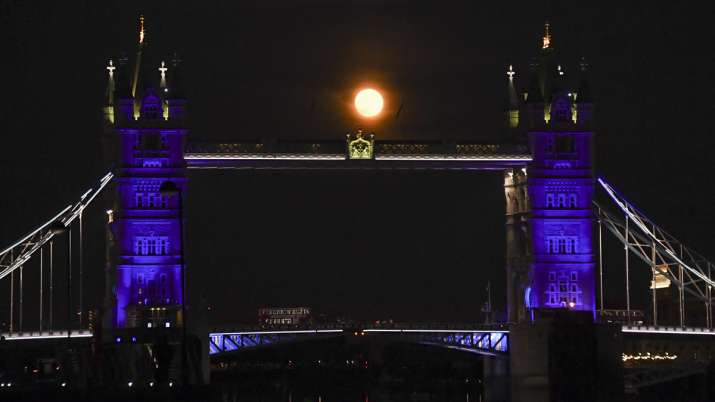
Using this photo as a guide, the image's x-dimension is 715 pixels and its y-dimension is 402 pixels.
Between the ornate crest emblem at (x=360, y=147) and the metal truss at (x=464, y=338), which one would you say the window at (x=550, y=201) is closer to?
the metal truss at (x=464, y=338)

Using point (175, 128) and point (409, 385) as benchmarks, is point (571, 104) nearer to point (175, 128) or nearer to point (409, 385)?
point (175, 128)

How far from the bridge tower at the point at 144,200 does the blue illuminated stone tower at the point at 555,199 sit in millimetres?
22499

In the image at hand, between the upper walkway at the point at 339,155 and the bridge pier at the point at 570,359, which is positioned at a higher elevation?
the upper walkway at the point at 339,155

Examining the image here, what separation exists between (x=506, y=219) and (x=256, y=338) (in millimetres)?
18710

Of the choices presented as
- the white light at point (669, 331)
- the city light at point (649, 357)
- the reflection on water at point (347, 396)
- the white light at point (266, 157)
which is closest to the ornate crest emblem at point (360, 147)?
the white light at point (266, 157)

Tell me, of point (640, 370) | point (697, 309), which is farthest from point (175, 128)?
point (697, 309)

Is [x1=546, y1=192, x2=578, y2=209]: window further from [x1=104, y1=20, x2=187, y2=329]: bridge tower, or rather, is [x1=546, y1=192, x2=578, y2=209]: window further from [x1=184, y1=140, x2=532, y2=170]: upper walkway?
[x1=104, y1=20, x2=187, y2=329]: bridge tower

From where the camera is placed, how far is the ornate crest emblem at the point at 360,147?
133m

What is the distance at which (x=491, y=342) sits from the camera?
141 metres

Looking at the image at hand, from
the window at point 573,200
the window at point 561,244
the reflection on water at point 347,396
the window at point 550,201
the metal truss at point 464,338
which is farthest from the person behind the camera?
the reflection on water at point 347,396

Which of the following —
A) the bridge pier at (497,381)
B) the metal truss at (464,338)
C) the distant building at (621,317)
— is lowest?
the bridge pier at (497,381)

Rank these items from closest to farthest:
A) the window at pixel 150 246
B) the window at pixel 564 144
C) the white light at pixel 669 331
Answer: the window at pixel 150 246 < the white light at pixel 669 331 < the window at pixel 564 144

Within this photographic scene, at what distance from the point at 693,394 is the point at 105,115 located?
144ft

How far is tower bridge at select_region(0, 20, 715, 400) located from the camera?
433ft
